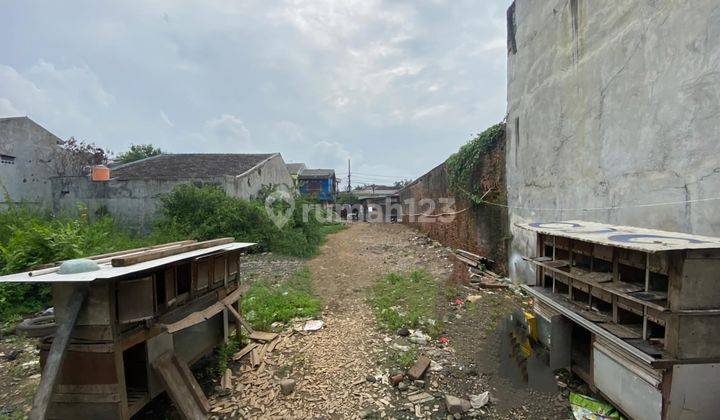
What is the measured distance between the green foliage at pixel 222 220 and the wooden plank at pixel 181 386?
7.57 metres

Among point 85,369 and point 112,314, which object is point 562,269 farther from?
point 85,369

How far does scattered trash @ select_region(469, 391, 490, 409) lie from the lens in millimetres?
2987

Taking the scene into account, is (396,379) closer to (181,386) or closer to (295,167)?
(181,386)

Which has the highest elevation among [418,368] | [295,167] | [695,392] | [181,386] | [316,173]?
[295,167]

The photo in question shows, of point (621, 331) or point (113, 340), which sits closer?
point (113, 340)

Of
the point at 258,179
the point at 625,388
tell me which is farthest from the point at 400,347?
the point at 258,179

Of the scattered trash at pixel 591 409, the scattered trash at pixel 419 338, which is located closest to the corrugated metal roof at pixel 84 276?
the scattered trash at pixel 419 338

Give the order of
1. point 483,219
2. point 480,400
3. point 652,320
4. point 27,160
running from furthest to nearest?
point 27,160
point 483,219
point 480,400
point 652,320

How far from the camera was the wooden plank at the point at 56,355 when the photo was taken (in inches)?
78.4

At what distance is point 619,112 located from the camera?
3.74 meters

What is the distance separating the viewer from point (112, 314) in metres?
2.30

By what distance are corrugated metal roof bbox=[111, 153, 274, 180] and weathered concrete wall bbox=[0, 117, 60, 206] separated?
212cm

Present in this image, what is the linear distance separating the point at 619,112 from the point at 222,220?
1036 cm

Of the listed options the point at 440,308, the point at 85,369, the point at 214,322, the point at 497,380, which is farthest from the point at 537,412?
the point at 85,369
